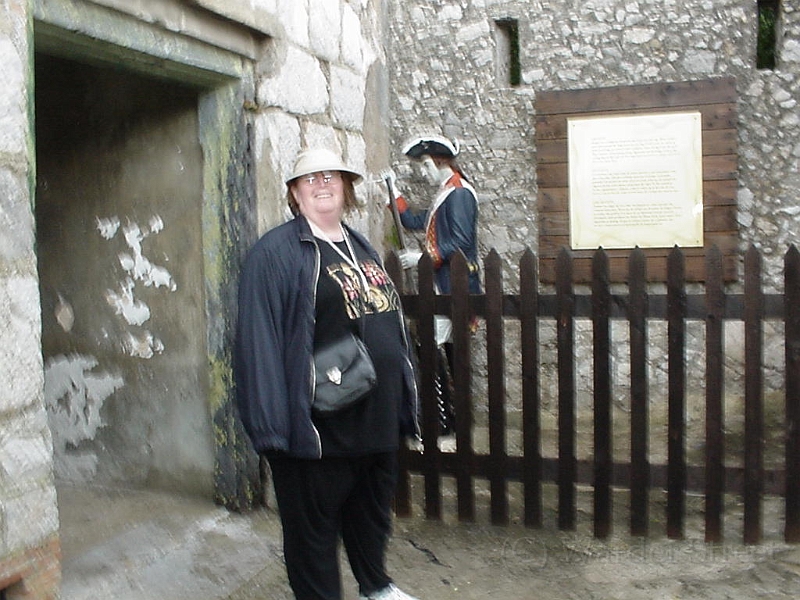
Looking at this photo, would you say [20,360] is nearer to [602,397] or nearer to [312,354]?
[312,354]

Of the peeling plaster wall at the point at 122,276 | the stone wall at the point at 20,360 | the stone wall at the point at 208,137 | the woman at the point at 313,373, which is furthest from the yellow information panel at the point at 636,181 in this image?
the stone wall at the point at 20,360

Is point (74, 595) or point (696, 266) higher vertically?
point (696, 266)

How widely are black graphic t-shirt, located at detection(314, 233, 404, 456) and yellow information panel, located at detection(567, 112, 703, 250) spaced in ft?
10.2

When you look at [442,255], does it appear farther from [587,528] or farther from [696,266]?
[587,528]

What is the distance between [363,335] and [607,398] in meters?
1.44

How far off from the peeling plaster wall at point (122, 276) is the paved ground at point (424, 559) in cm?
21

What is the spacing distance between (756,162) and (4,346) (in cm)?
451

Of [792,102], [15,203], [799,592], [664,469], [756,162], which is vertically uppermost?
[792,102]

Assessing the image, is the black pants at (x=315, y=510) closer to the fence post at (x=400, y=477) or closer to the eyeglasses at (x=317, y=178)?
the eyeglasses at (x=317, y=178)

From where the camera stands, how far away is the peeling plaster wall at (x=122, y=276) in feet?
11.4

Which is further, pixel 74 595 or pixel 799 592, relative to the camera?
pixel 799 592

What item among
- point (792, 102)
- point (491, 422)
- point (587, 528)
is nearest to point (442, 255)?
point (491, 422)

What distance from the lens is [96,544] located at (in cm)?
315

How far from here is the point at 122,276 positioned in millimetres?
3604
